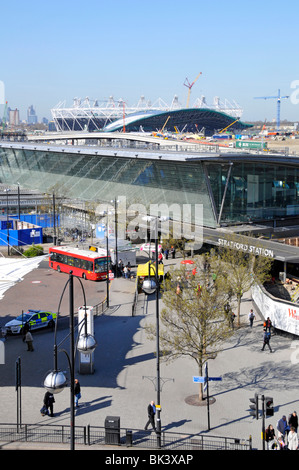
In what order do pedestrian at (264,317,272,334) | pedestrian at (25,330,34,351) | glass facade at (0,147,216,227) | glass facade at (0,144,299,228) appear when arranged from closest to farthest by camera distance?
pedestrian at (25,330,34,351) < pedestrian at (264,317,272,334) < glass facade at (0,144,299,228) < glass facade at (0,147,216,227)

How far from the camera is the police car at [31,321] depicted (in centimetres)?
2184

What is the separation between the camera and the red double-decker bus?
31.0 meters

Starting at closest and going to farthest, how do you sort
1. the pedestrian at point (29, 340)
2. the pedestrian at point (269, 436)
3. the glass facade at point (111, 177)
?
the pedestrian at point (269, 436) → the pedestrian at point (29, 340) → the glass facade at point (111, 177)

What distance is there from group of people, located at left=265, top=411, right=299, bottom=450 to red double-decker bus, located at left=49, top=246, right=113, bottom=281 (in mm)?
17723

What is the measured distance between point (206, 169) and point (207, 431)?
79.4 ft

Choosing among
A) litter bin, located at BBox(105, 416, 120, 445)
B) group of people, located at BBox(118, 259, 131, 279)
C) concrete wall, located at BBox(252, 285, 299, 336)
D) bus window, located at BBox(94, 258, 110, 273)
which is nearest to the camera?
litter bin, located at BBox(105, 416, 120, 445)

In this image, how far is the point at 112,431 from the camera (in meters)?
13.6

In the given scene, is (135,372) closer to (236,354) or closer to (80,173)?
(236,354)

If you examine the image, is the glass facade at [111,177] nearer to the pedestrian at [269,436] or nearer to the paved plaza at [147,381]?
the paved plaza at [147,381]

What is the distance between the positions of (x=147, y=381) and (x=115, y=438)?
392 centimetres

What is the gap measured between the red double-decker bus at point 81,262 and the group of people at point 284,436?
17.7m

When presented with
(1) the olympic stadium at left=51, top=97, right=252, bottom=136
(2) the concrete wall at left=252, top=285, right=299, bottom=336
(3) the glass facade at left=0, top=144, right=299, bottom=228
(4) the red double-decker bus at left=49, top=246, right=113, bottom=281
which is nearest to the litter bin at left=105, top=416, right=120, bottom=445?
(2) the concrete wall at left=252, top=285, right=299, bottom=336

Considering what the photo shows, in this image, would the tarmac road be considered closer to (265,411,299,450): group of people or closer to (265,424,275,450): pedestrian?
(265,411,299,450): group of people

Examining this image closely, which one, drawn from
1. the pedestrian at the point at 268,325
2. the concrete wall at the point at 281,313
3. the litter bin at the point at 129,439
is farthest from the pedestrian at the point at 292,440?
the concrete wall at the point at 281,313
